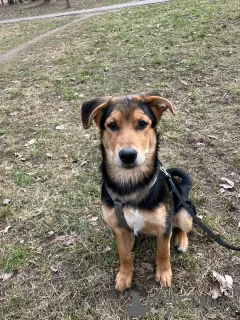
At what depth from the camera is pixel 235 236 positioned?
385cm

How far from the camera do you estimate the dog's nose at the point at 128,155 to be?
2.78 metres

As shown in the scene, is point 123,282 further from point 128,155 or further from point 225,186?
point 225,186

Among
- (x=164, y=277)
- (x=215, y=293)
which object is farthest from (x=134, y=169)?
(x=215, y=293)

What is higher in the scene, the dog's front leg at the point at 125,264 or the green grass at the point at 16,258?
the dog's front leg at the point at 125,264

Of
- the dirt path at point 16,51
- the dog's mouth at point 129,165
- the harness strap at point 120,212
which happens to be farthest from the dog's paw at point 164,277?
the dirt path at point 16,51

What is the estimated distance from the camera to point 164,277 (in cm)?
340

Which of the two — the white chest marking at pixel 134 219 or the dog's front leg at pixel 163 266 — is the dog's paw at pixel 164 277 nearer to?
the dog's front leg at pixel 163 266

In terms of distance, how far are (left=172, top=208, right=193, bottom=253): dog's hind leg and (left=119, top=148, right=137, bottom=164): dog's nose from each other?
103 centimetres

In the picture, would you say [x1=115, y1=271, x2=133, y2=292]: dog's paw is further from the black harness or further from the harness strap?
the harness strap

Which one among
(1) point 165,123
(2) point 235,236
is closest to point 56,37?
(1) point 165,123

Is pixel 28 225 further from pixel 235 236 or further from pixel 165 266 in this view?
pixel 235 236

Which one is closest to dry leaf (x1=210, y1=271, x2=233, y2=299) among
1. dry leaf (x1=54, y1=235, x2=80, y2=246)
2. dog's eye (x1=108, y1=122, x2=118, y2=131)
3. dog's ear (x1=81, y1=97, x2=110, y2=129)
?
dry leaf (x1=54, y1=235, x2=80, y2=246)

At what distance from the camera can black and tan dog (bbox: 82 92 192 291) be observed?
2.98m

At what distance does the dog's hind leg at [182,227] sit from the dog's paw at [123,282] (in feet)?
2.01
